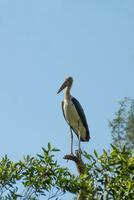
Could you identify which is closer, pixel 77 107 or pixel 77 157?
pixel 77 157

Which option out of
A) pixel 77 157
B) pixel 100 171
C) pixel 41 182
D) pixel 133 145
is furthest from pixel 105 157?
pixel 133 145

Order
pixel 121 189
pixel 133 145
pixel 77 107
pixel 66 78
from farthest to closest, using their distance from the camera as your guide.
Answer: pixel 133 145
pixel 66 78
pixel 77 107
pixel 121 189

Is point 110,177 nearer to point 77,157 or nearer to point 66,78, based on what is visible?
point 77,157

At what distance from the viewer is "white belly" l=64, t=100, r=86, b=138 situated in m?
15.0

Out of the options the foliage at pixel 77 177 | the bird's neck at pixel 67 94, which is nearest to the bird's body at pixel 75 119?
the bird's neck at pixel 67 94

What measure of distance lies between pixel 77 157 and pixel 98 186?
10.6 ft

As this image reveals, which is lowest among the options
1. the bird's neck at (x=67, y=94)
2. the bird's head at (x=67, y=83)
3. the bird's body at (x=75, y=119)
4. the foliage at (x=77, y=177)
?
A: the foliage at (x=77, y=177)

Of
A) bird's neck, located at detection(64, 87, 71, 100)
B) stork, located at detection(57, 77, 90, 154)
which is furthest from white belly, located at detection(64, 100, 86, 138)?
bird's neck, located at detection(64, 87, 71, 100)

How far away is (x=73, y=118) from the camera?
1512 cm

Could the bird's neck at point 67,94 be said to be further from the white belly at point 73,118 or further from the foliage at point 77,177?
the foliage at point 77,177

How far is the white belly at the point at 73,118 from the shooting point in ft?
49.3

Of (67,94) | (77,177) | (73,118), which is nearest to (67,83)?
(67,94)

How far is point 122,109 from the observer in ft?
83.6

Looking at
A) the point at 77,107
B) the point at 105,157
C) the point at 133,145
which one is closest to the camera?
the point at 105,157
